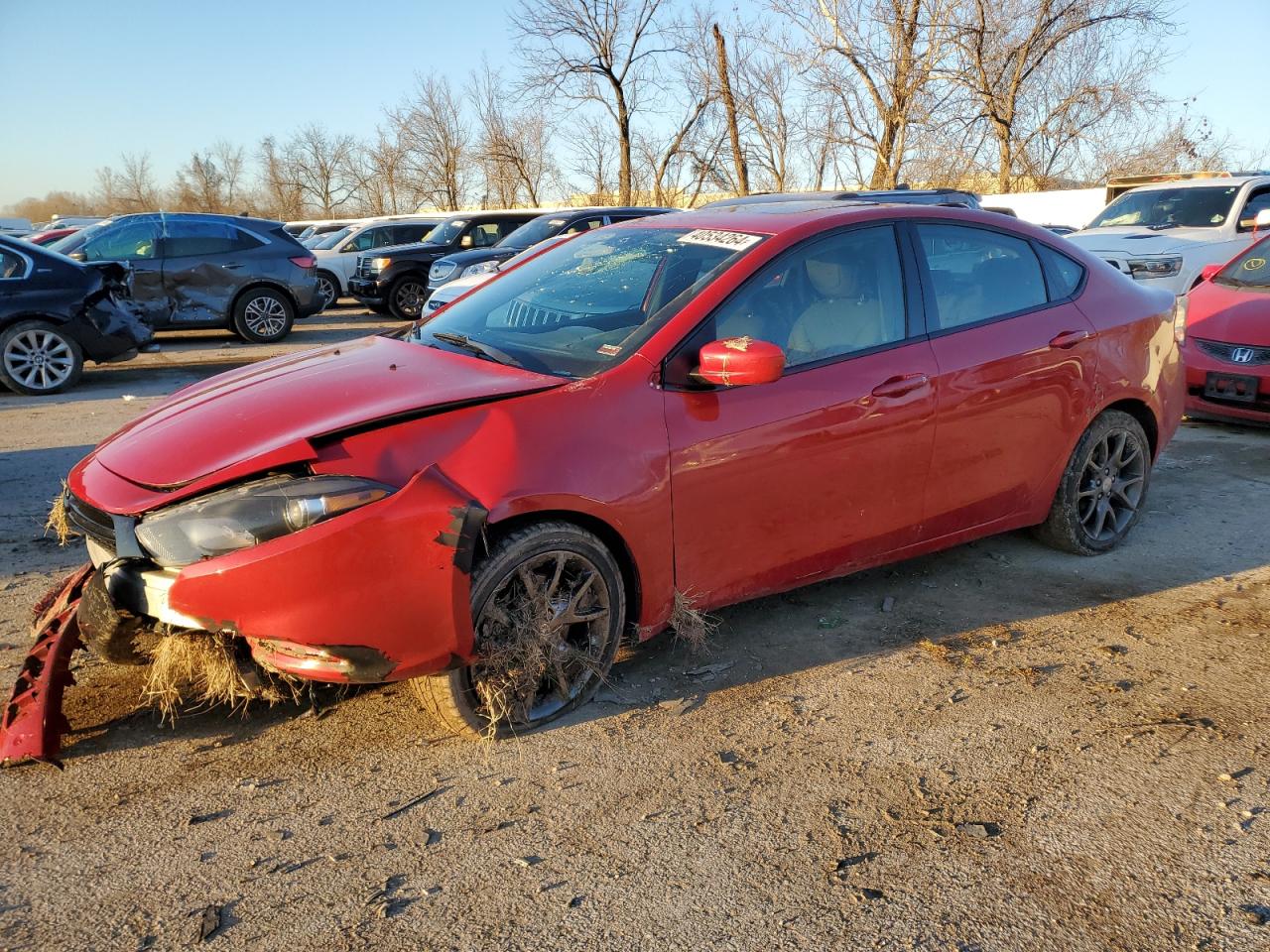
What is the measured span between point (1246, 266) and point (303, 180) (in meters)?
51.7

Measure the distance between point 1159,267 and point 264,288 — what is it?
35.4 ft

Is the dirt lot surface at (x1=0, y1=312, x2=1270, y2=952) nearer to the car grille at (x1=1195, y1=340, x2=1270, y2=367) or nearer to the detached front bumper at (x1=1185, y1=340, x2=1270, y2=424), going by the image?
the detached front bumper at (x1=1185, y1=340, x2=1270, y2=424)

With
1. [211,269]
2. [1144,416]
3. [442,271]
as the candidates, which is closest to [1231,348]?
[1144,416]

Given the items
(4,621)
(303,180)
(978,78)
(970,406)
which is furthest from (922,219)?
(303,180)

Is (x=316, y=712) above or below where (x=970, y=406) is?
below

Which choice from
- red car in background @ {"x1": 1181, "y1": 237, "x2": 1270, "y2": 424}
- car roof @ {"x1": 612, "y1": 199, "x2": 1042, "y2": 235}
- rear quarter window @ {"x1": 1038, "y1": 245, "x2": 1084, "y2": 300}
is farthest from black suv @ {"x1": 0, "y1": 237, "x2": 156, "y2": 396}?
red car in background @ {"x1": 1181, "y1": 237, "x2": 1270, "y2": 424}

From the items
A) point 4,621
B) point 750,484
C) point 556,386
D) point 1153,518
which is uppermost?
point 556,386

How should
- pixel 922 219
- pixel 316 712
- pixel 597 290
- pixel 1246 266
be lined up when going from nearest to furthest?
1. pixel 316 712
2. pixel 597 290
3. pixel 922 219
4. pixel 1246 266

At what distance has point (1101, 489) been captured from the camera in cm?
492

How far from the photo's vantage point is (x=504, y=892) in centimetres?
250

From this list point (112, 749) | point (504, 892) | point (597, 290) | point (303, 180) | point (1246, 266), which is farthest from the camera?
point (303, 180)

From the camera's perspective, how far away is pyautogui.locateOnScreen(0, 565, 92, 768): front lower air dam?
9.66ft

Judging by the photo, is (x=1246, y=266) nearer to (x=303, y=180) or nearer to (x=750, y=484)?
(x=750, y=484)

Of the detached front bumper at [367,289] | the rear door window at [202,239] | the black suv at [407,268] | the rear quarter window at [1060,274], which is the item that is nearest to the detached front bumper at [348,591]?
the rear quarter window at [1060,274]
